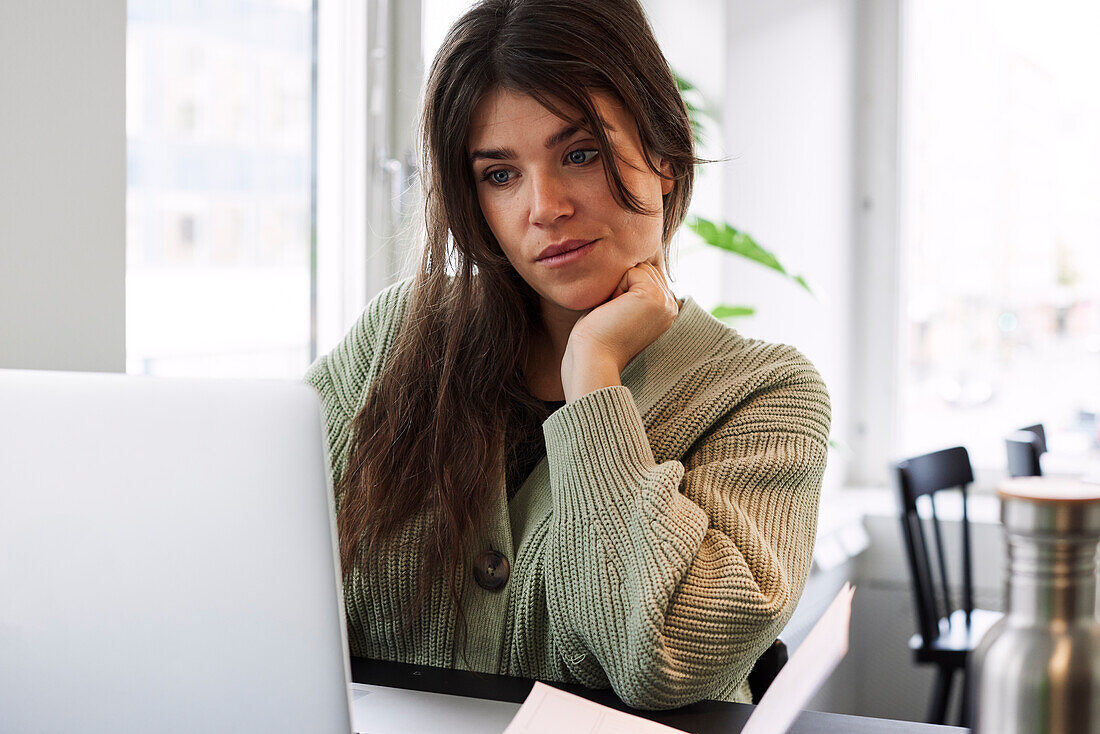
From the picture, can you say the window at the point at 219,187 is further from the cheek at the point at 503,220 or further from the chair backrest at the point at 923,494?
the chair backrest at the point at 923,494

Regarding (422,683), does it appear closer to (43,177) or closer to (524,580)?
(524,580)

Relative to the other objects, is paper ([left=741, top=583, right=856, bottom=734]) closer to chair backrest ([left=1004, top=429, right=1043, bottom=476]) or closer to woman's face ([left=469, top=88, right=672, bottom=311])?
woman's face ([left=469, top=88, right=672, bottom=311])

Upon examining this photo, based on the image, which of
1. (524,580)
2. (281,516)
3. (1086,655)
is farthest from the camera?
(524,580)

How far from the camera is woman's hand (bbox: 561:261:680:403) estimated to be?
1.02 metres

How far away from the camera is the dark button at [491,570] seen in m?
1.04

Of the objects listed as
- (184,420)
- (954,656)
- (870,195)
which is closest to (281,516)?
(184,420)

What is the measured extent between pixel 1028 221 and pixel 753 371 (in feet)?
7.92

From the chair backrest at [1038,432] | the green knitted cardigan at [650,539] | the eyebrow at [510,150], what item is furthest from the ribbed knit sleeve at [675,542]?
the chair backrest at [1038,432]

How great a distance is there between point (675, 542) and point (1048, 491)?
0.56 m

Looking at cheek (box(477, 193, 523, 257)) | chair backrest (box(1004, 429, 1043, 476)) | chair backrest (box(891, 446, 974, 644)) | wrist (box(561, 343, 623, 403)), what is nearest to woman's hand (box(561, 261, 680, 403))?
wrist (box(561, 343, 623, 403))

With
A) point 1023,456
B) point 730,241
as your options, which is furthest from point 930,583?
point 730,241

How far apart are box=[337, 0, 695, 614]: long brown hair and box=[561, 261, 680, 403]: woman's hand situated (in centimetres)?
10

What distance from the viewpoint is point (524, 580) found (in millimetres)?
1021

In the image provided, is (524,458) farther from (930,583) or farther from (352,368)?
(930,583)
